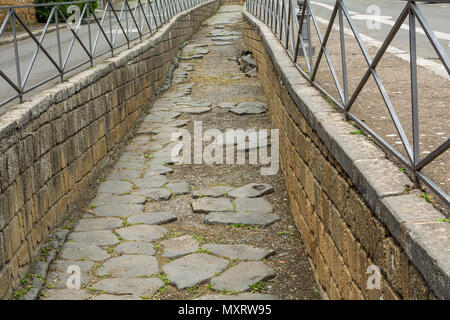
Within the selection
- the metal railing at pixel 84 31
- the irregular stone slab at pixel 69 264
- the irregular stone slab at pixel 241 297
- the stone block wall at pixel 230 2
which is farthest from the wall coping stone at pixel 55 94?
the stone block wall at pixel 230 2

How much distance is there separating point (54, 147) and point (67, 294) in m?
1.63

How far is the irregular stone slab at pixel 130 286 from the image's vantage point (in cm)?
440

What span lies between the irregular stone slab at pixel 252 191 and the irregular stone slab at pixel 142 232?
1142 millimetres

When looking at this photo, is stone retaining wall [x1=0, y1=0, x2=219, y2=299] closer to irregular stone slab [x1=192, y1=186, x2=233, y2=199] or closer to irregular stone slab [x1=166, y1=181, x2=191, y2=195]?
irregular stone slab [x1=166, y1=181, x2=191, y2=195]

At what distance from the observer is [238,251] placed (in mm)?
5090

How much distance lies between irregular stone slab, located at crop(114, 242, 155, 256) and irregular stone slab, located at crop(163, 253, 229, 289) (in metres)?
0.33

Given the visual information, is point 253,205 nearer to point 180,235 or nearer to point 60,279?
point 180,235

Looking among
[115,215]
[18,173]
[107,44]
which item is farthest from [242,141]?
[18,173]

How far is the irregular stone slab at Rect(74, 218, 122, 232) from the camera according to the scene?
564 centimetres

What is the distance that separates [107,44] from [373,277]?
638 centimetres

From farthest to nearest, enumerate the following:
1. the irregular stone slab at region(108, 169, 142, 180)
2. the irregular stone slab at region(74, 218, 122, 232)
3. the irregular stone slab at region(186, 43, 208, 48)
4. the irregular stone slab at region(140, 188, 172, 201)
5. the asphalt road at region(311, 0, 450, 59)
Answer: the irregular stone slab at region(186, 43, 208, 48) → the asphalt road at region(311, 0, 450, 59) → the irregular stone slab at region(108, 169, 142, 180) → the irregular stone slab at region(140, 188, 172, 201) → the irregular stone slab at region(74, 218, 122, 232)

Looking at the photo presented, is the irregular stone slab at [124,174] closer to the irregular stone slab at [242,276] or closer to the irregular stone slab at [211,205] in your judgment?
the irregular stone slab at [211,205]

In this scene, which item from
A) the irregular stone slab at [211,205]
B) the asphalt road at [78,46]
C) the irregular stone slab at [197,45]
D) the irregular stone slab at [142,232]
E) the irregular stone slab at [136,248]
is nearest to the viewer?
the irregular stone slab at [136,248]

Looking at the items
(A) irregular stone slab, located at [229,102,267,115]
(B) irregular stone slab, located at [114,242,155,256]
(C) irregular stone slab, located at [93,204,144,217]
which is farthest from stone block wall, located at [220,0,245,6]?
(B) irregular stone slab, located at [114,242,155,256]
